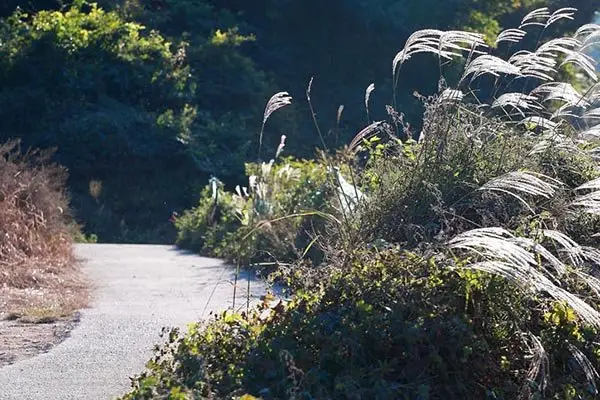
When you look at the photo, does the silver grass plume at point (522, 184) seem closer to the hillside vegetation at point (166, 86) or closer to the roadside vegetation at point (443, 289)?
the roadside vegetation at point (443, 289)

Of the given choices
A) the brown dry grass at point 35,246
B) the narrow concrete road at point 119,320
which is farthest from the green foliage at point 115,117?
the brown dry grass at point 35,246

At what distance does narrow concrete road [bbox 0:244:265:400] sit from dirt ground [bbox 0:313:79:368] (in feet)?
0.39

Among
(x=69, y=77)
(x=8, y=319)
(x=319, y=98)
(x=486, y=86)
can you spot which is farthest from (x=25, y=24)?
Result: (x=8, y=319)

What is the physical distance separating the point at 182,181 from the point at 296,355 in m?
22.3

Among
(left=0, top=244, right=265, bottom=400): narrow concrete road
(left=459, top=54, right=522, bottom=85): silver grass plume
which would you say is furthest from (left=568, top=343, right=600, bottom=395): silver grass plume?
(left=0, top=244, right=265, bottom=400): narrow concrete road

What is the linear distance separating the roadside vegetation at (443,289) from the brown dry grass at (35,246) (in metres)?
4.06


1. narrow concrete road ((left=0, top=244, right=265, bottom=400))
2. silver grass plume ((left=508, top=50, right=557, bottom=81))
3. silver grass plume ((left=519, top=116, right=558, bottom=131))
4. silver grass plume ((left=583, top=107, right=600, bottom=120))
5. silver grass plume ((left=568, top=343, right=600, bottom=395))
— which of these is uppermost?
silver grass plume ((left=508, top=50, right=557, bottom=81))

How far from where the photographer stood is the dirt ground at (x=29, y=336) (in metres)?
8.27

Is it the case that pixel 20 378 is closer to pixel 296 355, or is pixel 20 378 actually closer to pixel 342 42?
pixel 296 355

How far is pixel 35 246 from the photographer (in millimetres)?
13086

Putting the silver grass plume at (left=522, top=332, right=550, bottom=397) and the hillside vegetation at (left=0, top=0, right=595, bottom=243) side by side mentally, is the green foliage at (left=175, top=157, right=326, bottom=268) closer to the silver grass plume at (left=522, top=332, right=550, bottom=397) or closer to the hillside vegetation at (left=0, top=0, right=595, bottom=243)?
the hillside vegetation at (left=0, top=0, right=595, bottom=243)

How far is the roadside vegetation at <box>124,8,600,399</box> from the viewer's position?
5.93 meters

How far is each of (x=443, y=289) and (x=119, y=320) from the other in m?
4.68

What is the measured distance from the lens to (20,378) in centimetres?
738
